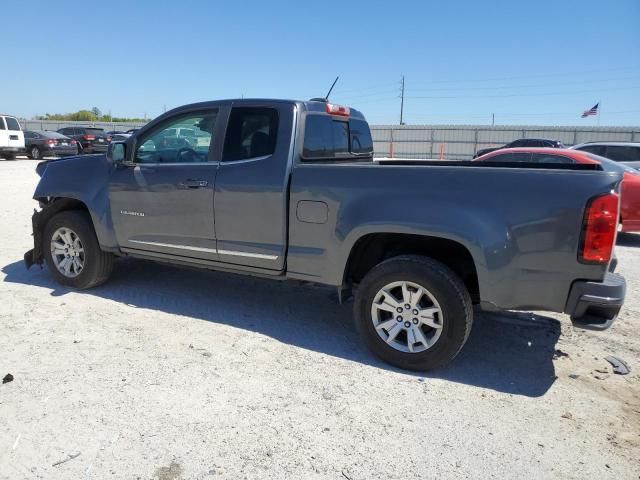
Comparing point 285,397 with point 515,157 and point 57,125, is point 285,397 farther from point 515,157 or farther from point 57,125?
point 57,125

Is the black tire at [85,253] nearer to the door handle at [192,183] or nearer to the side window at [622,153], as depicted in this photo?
the door handle at [192,183]

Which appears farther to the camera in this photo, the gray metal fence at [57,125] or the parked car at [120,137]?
the gray metal fence at [57,125]

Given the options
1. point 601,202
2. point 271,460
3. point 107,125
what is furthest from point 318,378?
point 107,125

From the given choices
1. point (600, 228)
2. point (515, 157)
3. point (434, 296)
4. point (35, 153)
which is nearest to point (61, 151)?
point (35, 153)

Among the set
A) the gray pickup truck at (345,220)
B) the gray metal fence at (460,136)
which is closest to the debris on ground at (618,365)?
the gray pickup truck at (345,220)

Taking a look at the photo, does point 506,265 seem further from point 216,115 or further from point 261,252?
point 216,115

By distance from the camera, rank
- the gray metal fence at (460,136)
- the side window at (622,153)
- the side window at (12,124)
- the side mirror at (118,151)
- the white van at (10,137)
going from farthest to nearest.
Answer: the gray metal fence at (460,136)
the side window at (12,124)
the white van at (10,137)
the side window at (622,153)
the side mirror at (118,151)

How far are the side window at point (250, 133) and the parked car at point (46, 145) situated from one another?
74.7ft

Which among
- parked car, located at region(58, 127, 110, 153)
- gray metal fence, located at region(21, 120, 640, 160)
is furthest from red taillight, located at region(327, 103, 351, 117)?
gray metal fence, located at region(21, 120, 640, 160)

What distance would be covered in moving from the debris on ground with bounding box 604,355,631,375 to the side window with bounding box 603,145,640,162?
8970 millimetres

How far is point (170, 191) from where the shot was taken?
4.48m

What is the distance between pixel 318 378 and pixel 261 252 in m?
1.15

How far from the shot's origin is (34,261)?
17.7 ft

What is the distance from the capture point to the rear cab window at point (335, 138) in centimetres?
423
